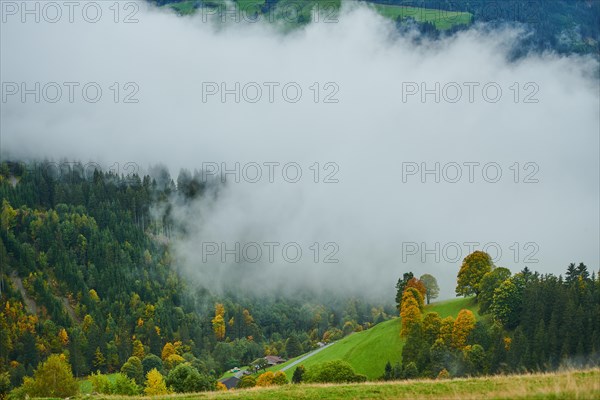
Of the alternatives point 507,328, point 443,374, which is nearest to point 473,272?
point 507,328

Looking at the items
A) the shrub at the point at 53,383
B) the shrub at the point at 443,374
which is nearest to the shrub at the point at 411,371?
the shrub at the point at 443,374

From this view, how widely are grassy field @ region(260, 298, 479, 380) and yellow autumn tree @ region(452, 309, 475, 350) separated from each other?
25.9 feet

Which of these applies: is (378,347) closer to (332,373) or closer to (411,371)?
(411,371)

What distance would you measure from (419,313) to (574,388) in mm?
112104

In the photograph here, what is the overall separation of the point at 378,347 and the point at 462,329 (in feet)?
87.2

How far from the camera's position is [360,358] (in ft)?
474

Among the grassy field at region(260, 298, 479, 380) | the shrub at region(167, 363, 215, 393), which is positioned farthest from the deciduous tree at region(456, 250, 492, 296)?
the shrub at region(167, 363, 215, 393)

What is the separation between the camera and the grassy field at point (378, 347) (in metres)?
139

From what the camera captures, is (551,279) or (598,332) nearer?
(598,332)

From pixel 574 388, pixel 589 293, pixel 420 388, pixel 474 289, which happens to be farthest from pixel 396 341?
pixel 574 388

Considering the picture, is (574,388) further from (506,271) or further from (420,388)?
(506,271)

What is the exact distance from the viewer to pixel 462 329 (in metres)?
124

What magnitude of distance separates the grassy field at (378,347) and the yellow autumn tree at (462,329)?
790cm

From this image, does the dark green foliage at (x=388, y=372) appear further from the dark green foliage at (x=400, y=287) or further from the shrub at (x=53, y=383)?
the shrub at (x=53, y=383)
